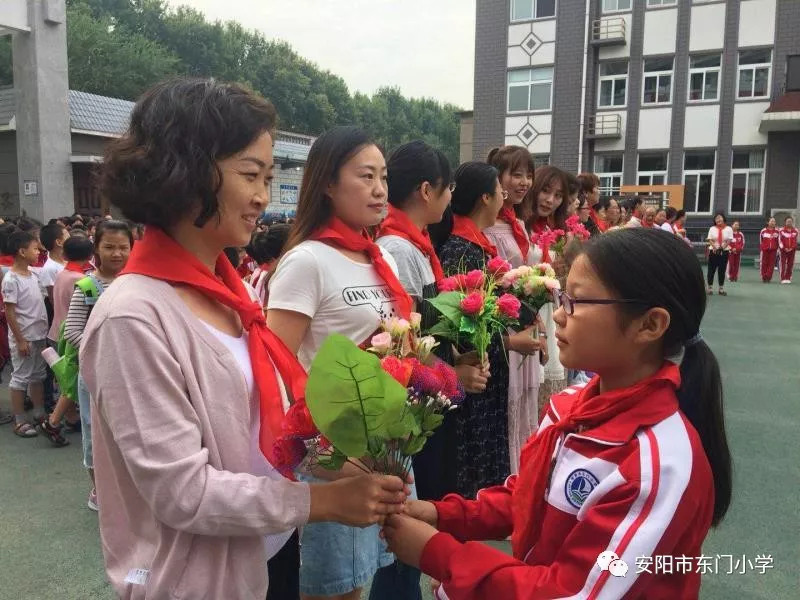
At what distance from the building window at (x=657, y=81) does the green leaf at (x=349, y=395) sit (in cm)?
2130

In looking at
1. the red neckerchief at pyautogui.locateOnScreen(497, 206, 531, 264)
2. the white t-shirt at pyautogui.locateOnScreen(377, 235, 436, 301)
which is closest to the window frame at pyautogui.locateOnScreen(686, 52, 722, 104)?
the red neckerchief at pyautogui.locateOnScreen(497, 206, 531, 264)

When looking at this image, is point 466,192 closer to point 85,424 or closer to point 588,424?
point 588,424

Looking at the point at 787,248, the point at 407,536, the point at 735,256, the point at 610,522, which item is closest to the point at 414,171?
the point at 407,536

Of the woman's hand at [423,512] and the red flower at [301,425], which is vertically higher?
the red flower at [301,425]

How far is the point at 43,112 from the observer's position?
10742 mm

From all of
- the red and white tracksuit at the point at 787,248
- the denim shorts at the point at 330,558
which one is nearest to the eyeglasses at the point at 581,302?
the denim shorts at the point at 330,558

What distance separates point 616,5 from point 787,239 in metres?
10.2

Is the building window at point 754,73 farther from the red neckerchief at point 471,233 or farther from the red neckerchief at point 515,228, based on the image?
the red neckerchief at point 471,233

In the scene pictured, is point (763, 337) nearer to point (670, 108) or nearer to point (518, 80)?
point (670, 108)

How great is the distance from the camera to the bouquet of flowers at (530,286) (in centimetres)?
258

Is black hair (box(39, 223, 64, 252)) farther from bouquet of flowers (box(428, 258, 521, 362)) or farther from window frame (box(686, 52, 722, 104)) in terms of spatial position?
window frame (box(686, 52, 722, 104))

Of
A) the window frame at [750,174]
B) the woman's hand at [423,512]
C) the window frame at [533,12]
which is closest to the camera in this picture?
the woman's hand at [423,512]

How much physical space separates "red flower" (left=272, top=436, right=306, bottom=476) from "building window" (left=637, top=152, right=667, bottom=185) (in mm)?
21101

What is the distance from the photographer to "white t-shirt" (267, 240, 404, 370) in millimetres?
1837
